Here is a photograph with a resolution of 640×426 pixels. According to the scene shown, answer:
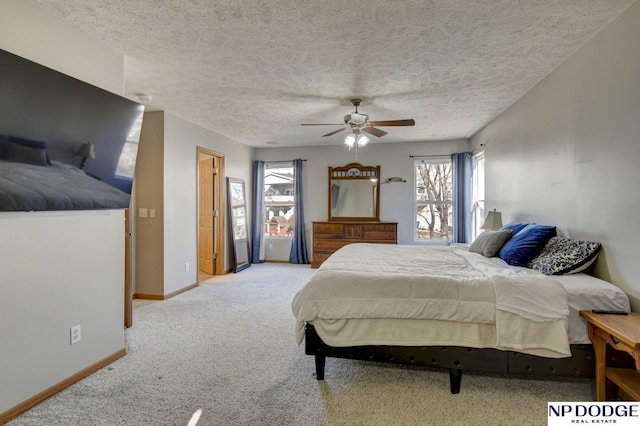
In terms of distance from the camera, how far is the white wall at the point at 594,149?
1875 mm

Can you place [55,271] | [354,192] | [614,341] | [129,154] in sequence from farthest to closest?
[354,192] → [129,154] → [55,271] → [614,341]

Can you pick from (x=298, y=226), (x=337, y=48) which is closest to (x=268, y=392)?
(x=337, y=48)

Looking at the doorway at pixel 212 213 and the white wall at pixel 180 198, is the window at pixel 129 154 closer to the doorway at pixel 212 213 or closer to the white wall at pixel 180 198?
the white wall at pixel 180 198

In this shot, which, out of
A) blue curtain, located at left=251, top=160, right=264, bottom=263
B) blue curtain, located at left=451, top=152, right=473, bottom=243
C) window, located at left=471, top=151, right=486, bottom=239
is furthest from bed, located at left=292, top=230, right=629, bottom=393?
blue curtain, located at left=251, top=160, right=264, bottom=263

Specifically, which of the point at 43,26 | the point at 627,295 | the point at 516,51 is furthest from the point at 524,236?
the point at 43,26

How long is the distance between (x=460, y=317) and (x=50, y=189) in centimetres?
272

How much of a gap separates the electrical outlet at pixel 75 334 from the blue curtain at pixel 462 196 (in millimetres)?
5449

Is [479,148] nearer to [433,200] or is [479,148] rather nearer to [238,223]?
[433,200]

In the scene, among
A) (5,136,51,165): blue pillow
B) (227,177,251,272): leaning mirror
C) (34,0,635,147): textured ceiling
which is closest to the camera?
(5,136,51,165): blue pillow

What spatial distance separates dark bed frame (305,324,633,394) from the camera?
191 cm

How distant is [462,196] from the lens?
552 cm

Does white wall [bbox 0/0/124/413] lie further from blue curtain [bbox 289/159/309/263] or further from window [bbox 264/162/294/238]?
window [bbox 264/162/294/238]

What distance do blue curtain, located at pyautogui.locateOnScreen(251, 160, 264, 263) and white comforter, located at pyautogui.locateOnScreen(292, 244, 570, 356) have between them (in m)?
4.32

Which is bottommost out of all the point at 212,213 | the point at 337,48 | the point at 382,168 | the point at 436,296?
the point at 436,296
